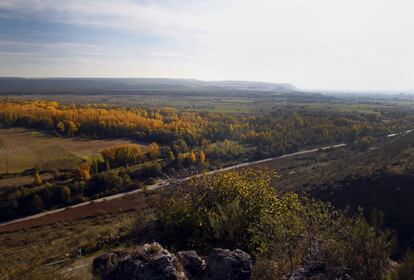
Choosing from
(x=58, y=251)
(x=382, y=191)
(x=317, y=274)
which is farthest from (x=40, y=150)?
(x=317, y=274)

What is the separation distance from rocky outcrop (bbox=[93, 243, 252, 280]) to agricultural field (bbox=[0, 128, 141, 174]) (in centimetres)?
6980

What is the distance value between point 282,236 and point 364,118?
471 feet

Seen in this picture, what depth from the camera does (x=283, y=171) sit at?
77062 mm

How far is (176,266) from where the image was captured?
42.5 feet

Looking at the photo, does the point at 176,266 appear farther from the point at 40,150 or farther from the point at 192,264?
the point at 40,150

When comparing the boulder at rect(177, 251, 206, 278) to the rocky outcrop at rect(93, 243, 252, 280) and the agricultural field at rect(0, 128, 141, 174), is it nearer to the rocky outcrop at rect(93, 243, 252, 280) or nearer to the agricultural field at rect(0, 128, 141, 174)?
the rocky outcrop at rect(93, 243, 252, 280)

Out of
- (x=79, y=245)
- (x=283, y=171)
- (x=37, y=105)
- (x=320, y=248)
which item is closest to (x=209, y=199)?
(x=320, y=248)

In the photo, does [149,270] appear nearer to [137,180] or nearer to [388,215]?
[388,215]

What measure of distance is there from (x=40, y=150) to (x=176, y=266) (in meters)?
86.1

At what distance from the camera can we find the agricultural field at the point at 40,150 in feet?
257

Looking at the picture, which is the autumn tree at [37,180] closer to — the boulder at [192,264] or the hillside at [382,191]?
the hillside at [382,191]

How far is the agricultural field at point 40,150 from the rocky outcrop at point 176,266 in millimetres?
69798

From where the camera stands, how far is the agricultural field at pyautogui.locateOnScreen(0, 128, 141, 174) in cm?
7828

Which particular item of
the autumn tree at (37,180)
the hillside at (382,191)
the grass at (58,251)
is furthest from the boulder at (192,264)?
the autumn tree at (37,180)
